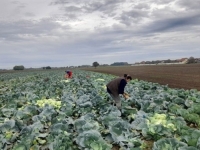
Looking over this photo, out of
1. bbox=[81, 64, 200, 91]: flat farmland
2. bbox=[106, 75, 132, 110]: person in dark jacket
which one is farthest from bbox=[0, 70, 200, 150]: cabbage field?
bbox=[81, 64, 200, 91]: flat farmland

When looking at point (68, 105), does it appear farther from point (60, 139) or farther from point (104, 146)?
point (104, 146)

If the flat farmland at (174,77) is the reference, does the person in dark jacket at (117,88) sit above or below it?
above

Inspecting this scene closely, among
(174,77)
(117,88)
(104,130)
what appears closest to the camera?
(104,130)

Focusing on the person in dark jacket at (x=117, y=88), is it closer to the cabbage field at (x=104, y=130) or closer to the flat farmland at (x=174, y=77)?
the cabbage field at (x=104, y=130)

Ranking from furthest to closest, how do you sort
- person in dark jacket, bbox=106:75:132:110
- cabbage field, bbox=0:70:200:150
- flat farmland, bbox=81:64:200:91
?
flat farmland, bbox=81:64:200:91
person in dark jacket, bbox=106:75:132:110
cabbage field, bbox=0:70:200:150

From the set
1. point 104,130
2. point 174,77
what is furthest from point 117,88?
point 174,77

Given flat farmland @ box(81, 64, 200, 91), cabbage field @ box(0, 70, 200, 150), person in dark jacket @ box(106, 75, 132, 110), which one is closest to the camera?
cabbage field @ box(0, 70, 200, 150)

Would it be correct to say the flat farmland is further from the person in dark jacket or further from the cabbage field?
the cabbage field

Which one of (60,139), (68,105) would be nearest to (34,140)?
(60,139)

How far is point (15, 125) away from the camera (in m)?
6.39

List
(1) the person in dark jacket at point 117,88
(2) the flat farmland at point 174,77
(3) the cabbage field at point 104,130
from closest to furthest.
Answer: (3) the cabbage field at point 104,130, (1) the person in dark jacket at point 117,88, (2) the flat farmland at point 174,77

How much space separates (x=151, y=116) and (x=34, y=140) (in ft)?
10.3

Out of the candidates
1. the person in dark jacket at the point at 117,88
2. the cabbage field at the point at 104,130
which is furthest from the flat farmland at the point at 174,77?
the cabbage field at the point at 104,130

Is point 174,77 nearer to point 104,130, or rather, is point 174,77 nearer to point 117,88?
point 117,88
